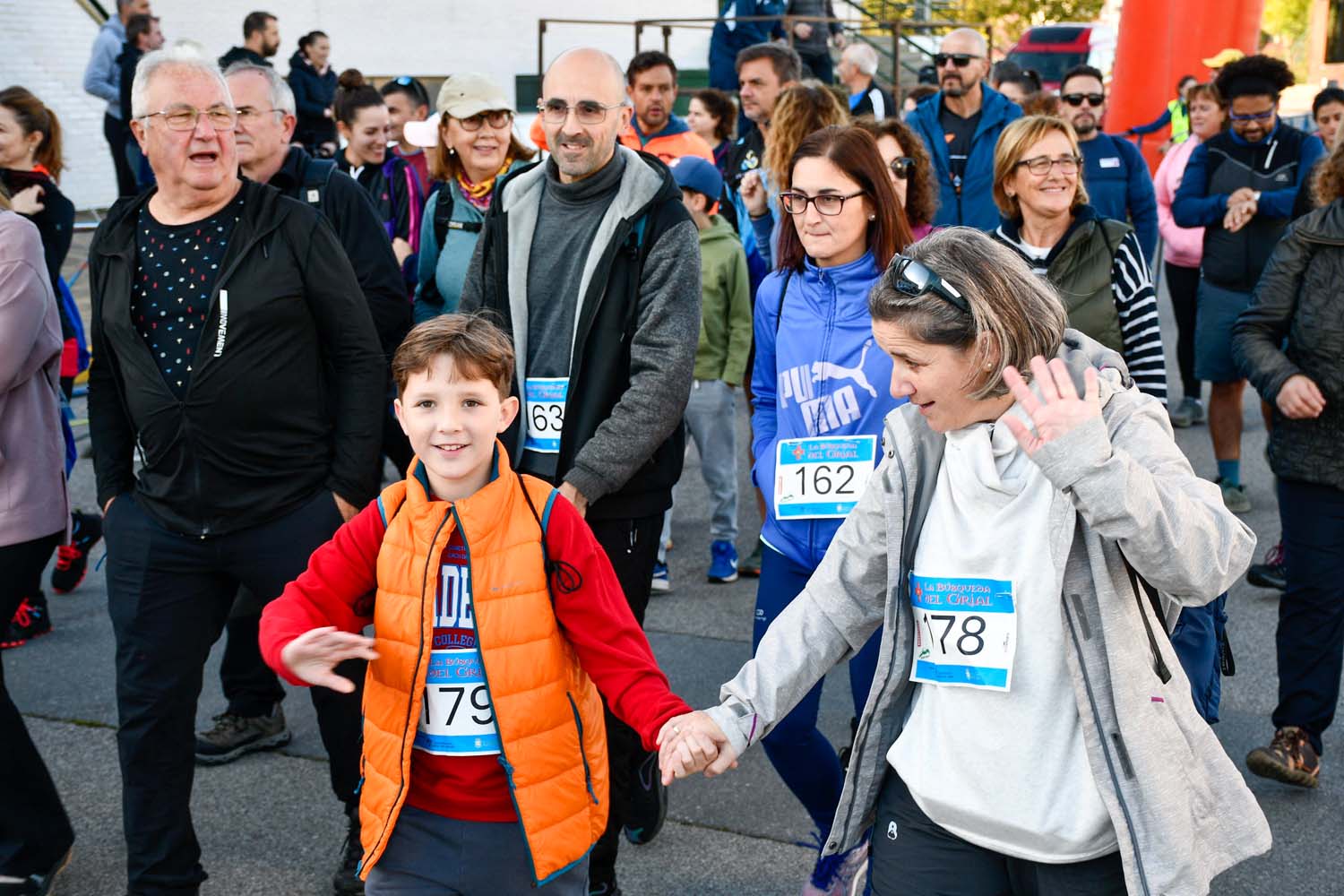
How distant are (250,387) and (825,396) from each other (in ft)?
4.88

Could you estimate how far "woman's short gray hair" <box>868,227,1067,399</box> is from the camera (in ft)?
7.86


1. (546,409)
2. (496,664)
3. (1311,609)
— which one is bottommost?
(1311,609)

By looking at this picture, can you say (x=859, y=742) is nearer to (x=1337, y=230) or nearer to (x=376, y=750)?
(x=376, y=750)

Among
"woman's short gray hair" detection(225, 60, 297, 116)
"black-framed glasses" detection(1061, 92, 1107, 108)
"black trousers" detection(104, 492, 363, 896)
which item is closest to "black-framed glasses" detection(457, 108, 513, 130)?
"woman's short gray hair" detection(225, 60, 297, 116)

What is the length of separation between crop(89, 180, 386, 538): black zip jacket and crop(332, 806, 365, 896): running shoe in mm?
940

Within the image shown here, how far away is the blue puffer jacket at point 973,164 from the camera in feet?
25.8

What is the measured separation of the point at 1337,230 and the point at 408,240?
3.75 m

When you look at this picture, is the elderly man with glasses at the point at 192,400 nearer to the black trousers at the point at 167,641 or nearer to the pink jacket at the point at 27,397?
the black trousers at the point at 167,641

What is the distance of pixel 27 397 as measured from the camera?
13.4 feet

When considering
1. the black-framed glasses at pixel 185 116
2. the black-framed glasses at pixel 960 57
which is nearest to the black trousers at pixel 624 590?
the black-framed glasses at pixel 185 116

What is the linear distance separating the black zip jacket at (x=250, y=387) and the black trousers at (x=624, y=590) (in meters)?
0.67

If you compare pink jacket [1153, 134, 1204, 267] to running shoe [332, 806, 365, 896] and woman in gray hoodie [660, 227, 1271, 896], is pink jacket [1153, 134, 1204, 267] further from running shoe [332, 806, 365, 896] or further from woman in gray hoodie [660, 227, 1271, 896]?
woman in gray hoodie [660, 227, 1271, 896]

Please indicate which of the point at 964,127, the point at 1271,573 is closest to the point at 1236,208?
the point at 964,127

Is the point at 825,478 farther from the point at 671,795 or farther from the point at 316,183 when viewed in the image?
the point at 316,183
